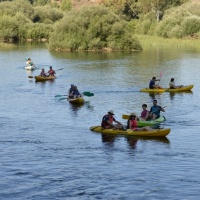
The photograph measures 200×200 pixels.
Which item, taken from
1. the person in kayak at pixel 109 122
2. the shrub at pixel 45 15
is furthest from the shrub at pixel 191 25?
the person in kayak at pixel 109 122

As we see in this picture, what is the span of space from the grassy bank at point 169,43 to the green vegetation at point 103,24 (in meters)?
0.53

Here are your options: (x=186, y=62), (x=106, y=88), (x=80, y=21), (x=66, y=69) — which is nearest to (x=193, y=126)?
(x=106, y=88)

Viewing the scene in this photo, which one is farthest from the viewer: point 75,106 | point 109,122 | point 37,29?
point 37,29

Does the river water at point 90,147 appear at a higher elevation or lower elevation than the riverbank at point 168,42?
lower

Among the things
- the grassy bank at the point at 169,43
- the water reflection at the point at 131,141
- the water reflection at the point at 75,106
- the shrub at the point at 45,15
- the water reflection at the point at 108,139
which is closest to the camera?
the water reflection at the point at 131,141

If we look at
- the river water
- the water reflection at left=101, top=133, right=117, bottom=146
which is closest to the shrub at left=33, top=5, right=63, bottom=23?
the river water

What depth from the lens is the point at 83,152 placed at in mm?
22781

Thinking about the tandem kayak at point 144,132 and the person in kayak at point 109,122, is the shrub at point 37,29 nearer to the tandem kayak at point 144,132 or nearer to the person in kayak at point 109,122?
the person in kayak at point 109,122

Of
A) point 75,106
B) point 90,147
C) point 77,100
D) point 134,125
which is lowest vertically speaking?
point 90,147

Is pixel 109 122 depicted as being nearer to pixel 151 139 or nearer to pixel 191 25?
pixel 151 139

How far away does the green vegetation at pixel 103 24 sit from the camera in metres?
74.4

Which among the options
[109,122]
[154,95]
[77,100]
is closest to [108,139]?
[109,122]

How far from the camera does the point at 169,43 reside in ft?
272

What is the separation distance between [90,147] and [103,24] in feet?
171
